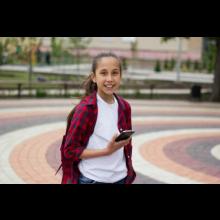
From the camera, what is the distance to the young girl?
3504 mm

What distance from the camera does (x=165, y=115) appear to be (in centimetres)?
1553

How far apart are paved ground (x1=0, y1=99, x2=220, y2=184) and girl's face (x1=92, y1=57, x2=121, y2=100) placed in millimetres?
2897

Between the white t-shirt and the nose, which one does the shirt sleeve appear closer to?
the white t-shirt

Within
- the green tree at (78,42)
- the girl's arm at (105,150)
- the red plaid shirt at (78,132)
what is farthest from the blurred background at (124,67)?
the girl's arm at (105,150)

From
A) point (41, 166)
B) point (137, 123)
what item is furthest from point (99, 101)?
point (137, 123)

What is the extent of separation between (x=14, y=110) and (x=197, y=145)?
6790 millimetres

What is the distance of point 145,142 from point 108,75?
307 inches

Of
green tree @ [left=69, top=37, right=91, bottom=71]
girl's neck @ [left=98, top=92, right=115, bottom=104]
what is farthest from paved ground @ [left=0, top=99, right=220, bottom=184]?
green tree @ [left=69, top=37, right=91, bottom=71]

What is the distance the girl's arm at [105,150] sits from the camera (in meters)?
3.44

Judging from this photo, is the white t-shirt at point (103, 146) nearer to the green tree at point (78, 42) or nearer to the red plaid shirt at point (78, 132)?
the red plaid shirt at point (78, 132)
